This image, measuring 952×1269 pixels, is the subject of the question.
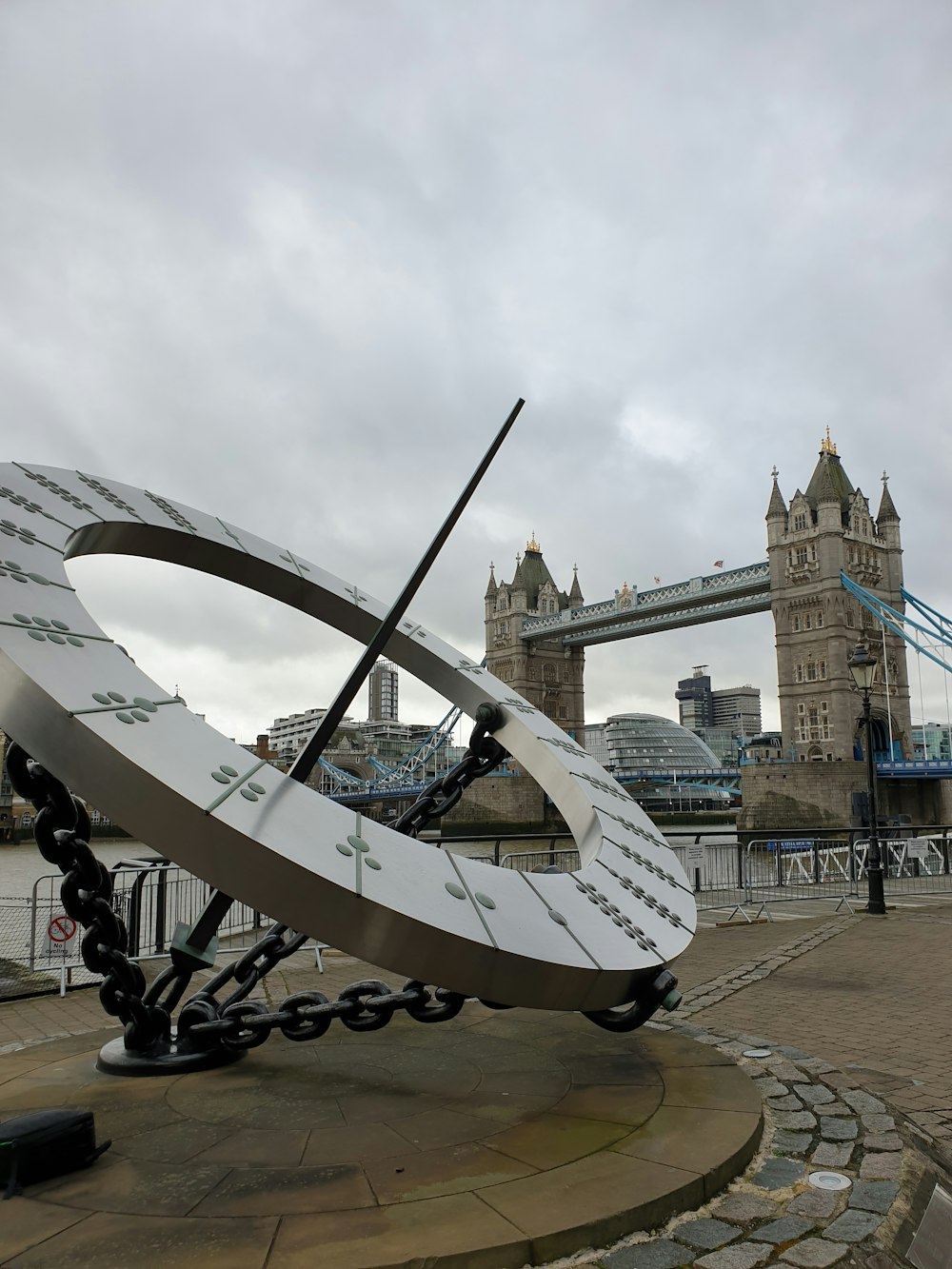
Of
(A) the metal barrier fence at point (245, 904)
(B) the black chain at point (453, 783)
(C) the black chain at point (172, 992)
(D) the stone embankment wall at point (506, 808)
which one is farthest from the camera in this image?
(D) the stone embankment wall at point (506, 808)

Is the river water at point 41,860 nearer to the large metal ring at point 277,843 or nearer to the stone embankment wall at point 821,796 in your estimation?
the large metal ring at point 277,843

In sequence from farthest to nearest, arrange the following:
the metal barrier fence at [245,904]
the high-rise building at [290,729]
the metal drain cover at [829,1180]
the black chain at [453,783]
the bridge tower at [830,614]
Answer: the high-rise building at [290,729] < the bridge tower at [830,614] < the metal barrier fence at [245,904] < the black chain at [453,783] < the metal drain cover at [829,1180]

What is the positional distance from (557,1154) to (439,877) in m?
0.89

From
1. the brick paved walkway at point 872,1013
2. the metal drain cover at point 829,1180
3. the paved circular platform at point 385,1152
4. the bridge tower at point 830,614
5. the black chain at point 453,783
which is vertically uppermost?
the bridge tower at point 830,614

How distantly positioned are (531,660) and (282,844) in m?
63.9

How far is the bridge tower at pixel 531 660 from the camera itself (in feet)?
216

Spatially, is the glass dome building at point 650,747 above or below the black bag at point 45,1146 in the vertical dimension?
above

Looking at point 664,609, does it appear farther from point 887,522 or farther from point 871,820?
point 871,820

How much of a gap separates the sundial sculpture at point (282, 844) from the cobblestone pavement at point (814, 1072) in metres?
0.70

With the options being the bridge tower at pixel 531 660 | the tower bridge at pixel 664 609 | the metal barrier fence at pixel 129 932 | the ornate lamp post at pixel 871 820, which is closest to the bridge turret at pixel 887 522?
the tower bridge at pixel 664 609

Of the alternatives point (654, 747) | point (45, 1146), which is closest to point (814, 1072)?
point (45, 1146)

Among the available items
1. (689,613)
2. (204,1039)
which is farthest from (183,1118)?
(689,613)

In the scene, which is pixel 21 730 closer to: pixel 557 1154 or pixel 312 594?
pixel 557 1154

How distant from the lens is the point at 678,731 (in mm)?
99188
